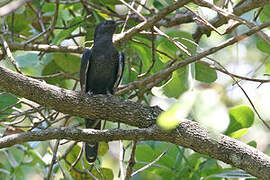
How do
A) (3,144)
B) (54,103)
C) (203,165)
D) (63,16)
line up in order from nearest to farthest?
(3,144)
(54,103)
(203,165)
(63,16)

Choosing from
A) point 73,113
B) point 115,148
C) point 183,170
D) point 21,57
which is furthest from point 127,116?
point 115,148

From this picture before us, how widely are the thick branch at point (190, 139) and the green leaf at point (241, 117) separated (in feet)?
1.99

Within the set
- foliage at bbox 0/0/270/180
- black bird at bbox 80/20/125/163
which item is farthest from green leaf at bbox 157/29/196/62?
black bird at bbox 80/20/125/163

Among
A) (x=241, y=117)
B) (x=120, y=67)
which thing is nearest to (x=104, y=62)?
(x=120, y=67)

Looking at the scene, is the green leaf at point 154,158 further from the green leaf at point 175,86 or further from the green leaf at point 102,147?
the green leaf at point 175,86

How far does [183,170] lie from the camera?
12.5 ft

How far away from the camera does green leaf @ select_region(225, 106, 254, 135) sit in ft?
12.2

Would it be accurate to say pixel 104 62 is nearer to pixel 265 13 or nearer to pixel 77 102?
pixel 77 102

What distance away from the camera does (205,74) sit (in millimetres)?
3570

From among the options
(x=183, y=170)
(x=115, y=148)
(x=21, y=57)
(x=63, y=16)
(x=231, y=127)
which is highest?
(x=63, y=16)

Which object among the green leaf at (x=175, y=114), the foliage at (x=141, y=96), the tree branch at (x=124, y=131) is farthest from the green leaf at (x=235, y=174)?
the green leaf at (x=175, y=114)

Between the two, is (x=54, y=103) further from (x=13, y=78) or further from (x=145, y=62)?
(x=145, y=62)

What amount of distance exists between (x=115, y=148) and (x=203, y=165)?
444 cm

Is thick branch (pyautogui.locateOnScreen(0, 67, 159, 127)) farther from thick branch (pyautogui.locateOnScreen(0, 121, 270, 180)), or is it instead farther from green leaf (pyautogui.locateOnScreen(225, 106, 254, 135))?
green leaf (pyautogui.locateOnScreen(225, 106, 254, 135))
